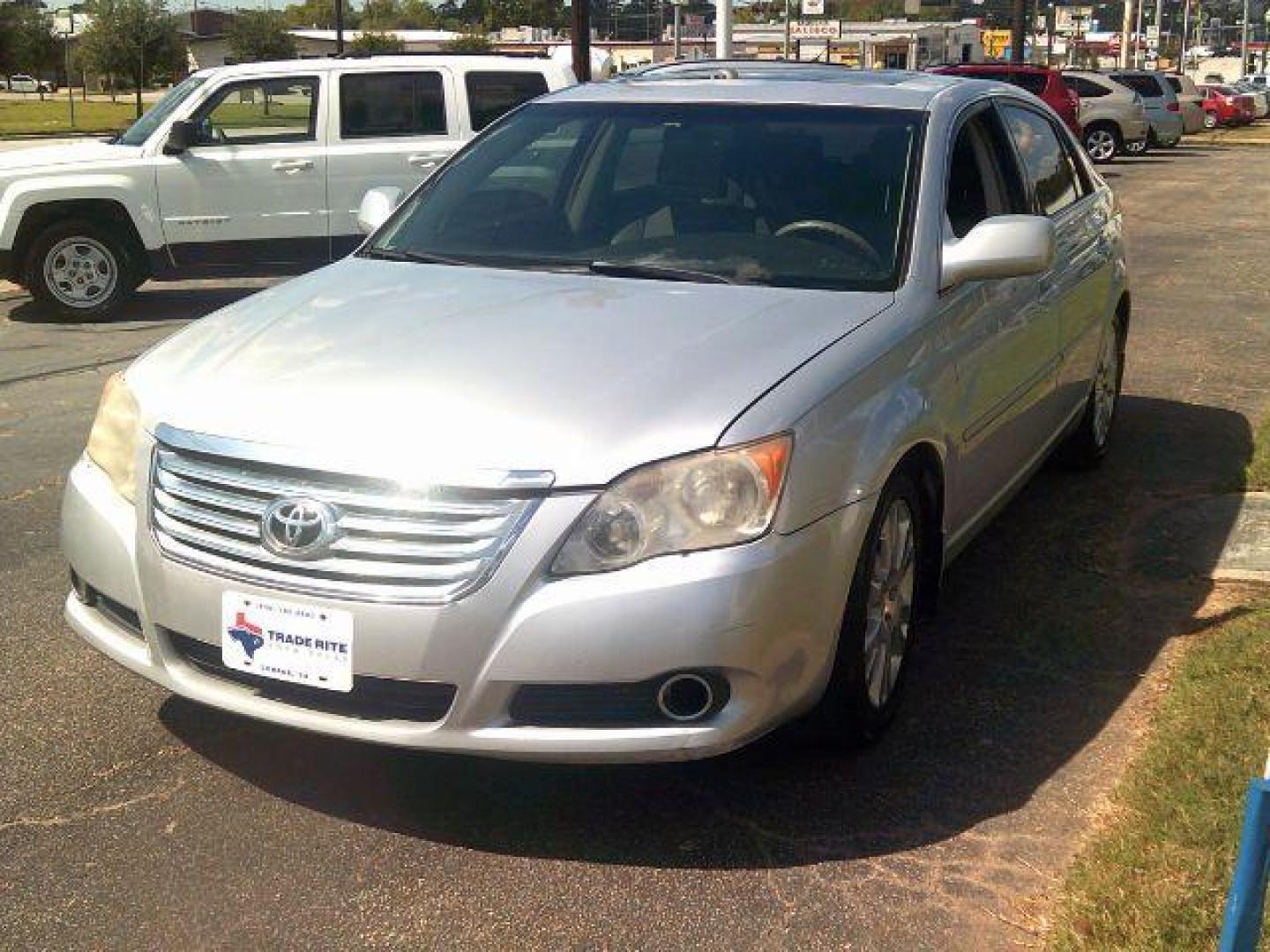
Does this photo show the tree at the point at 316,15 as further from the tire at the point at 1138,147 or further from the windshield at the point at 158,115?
the windshield at the point at 158,115

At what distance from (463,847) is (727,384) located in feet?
3.91

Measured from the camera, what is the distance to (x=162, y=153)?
1055cm

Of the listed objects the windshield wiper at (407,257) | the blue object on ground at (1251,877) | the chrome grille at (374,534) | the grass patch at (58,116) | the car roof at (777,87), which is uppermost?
the car roof at (777,87)

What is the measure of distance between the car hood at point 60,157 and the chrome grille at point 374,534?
8.03m

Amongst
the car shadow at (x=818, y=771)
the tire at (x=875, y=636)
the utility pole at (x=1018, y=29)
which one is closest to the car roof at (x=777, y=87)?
the tire at (x=875, y=636)

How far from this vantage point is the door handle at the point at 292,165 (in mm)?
10742

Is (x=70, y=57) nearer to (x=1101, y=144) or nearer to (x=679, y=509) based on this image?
(x=1101, y=144)

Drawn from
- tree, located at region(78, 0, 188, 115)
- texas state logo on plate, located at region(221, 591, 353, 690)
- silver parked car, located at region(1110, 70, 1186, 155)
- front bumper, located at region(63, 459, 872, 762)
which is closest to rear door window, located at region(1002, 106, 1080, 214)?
front bumper, located at region(63, 459, 872, 762)

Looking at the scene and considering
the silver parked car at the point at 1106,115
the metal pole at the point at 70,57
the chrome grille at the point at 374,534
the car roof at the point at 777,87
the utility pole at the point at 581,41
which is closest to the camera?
the chrome grille at the point at 374,534

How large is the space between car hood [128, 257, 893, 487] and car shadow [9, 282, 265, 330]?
6.51 meters

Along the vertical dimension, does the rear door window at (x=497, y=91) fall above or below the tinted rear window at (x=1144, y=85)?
above

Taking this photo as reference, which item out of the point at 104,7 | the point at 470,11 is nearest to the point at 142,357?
the point at 104,7

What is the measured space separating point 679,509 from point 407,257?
1845mm

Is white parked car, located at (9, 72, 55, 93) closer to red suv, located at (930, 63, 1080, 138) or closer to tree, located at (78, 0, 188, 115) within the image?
tree, located at (78, 0, 188, 115)
